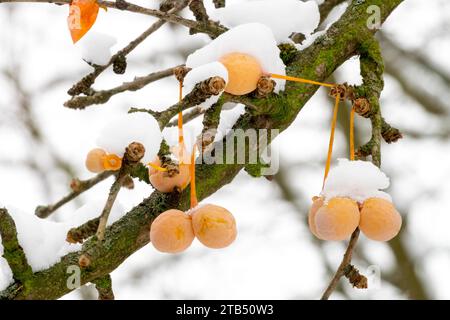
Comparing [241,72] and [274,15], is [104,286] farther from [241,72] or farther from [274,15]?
[274,15]

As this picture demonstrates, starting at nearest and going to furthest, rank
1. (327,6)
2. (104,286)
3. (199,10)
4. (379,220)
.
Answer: (379,220) → (104,286) → (199,10) → (327,6)

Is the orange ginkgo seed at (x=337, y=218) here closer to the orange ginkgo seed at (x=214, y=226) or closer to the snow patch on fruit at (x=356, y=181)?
the snow patch on fruit at (x=356, y=181)

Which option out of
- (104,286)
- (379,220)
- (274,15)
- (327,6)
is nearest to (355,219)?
(379,220)

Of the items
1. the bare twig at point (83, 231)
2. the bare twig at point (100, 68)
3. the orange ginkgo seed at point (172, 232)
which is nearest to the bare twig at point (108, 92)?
the bare twig at point (100, 68)
